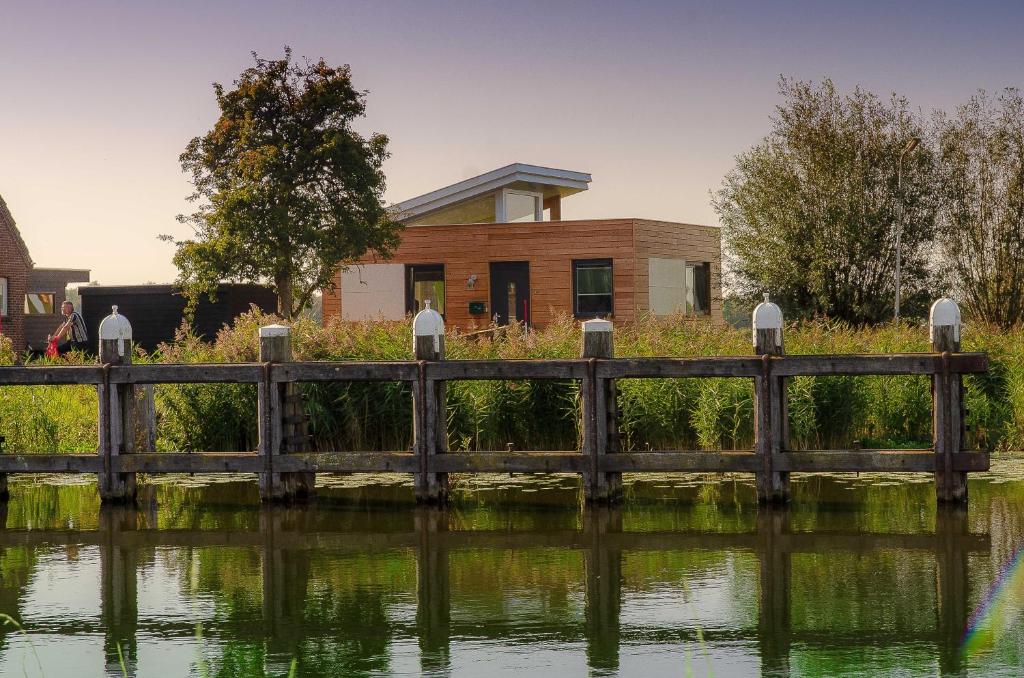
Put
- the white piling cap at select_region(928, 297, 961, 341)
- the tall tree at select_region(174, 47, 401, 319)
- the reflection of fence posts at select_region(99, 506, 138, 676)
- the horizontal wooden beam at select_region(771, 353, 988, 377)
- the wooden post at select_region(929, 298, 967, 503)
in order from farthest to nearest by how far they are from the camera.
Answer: the tall tree at select_region(174, 47, 401, 319)
the white piling cap at select_region(928, 297, 961, 341)
the wooden post at select_region(929, 298, 967, 503)
the horizontal wooden beam at select_region(771, 353, 988, 377)
the reflection of fence posts at select_region(99, 506, 138, 676)

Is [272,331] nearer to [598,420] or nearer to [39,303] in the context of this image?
[598,420]

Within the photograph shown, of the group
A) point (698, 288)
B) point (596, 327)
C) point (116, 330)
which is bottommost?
point (596, 327)

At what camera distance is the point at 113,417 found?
15188mm

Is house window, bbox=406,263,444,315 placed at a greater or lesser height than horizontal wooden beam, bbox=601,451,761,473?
greater

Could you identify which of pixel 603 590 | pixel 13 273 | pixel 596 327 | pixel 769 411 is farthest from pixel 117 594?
pixel 13 273

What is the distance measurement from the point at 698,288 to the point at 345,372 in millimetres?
28547

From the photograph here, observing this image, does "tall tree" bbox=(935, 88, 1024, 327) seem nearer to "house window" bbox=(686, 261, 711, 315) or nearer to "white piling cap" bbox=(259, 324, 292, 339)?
"house window" bbox=(686, 261, 711, 315)

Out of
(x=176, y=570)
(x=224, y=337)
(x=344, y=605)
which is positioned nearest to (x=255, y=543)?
(x=176, y=570)

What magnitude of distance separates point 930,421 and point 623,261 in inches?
745

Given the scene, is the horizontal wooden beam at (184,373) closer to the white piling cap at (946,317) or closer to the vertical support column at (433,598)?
the vertical support column at (433,598)

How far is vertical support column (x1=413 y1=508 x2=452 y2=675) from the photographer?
8.29 metres

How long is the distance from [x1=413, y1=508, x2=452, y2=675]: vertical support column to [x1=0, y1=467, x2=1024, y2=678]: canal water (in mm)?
27

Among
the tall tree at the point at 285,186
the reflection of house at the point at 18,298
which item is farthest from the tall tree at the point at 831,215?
the reflection of house at the point at 18,298

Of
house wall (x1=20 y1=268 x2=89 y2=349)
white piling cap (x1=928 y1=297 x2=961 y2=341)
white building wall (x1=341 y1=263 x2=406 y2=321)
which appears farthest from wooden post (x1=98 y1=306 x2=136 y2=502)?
house wall (x1=20 y1=268 x2=89 y2=349)
